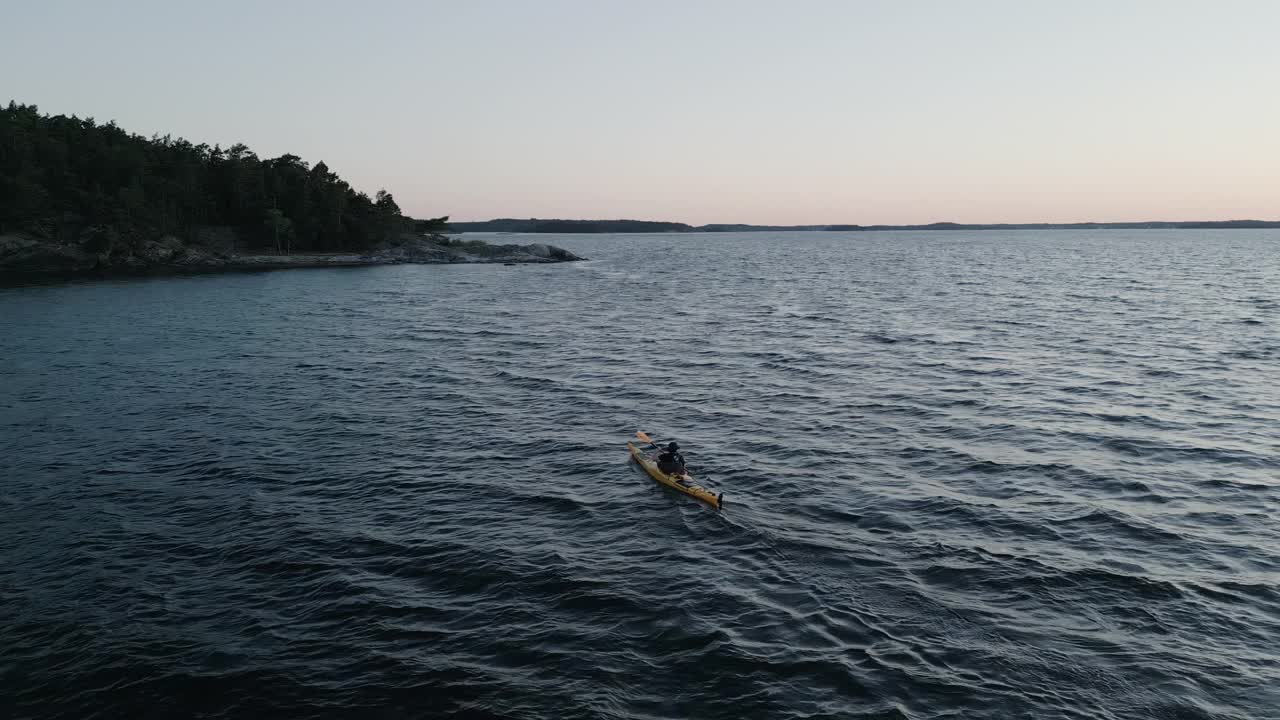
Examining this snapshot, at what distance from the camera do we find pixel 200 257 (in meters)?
139

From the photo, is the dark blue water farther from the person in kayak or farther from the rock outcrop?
the rock outcrop

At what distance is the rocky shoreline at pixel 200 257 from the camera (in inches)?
4505

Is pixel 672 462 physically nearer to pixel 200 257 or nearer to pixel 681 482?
pixel 681 482

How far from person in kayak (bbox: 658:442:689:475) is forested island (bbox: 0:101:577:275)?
12696 cm

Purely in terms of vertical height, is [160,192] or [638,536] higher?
[160,192]

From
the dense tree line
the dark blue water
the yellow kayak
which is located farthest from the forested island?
the yellow kayak

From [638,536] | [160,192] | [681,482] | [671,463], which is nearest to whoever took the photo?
[638,536]

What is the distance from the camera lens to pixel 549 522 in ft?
83.1

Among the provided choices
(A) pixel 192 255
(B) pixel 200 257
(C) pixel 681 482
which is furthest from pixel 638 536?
(B) pixel 200 257

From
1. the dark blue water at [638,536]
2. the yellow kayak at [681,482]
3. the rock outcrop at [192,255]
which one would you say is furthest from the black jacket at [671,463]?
the rock outcrop at [192,255]

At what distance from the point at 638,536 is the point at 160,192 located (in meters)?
148

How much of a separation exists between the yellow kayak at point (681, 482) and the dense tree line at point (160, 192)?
126189 mm

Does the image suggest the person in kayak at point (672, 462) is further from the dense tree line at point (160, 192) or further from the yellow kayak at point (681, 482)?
the dense tree line at point (160, 192)

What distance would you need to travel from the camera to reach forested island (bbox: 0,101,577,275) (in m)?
118
